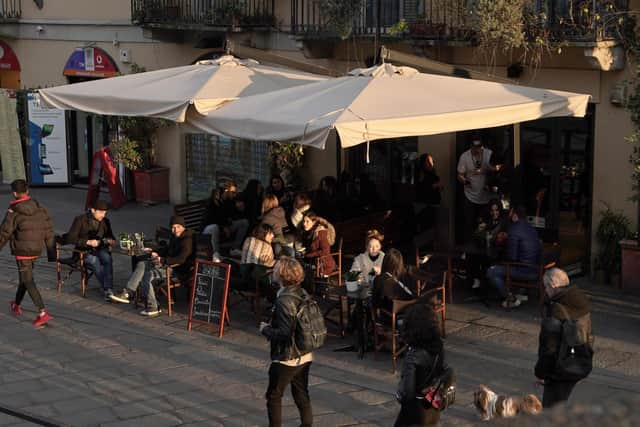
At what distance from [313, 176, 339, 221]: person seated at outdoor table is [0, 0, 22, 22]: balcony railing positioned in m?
11.6

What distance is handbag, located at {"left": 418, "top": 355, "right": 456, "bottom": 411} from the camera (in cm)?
593

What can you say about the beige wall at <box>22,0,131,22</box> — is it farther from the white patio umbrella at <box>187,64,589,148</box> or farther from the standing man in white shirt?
the white patio umbrella at <box>187,64,589,148</box>

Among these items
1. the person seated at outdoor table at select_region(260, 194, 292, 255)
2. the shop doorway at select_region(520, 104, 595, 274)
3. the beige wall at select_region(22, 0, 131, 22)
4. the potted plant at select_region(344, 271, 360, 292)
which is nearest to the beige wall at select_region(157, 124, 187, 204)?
the beige wall at select_region(22, 0, 131, 22)

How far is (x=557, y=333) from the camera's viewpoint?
6461 mm

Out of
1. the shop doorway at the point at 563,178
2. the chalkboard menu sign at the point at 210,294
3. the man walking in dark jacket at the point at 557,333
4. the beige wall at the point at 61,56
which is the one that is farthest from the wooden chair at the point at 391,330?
the beige wall at the point at 61,56

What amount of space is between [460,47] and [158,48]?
25.8ft

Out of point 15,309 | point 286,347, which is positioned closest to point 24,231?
point 15,309

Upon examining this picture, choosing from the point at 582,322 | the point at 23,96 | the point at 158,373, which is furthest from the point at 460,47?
the point at 23,96

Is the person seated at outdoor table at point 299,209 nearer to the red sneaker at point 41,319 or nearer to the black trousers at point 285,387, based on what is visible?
the red sneaker at point 41,319

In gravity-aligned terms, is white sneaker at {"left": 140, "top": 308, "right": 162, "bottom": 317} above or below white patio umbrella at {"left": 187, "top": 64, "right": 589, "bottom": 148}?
below

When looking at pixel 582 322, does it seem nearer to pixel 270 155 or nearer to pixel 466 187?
pixel 466 187

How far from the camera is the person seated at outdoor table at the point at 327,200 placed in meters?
13.7

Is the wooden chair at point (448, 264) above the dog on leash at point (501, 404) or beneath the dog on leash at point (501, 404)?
beneath

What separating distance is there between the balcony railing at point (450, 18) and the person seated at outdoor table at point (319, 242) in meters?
3.65
